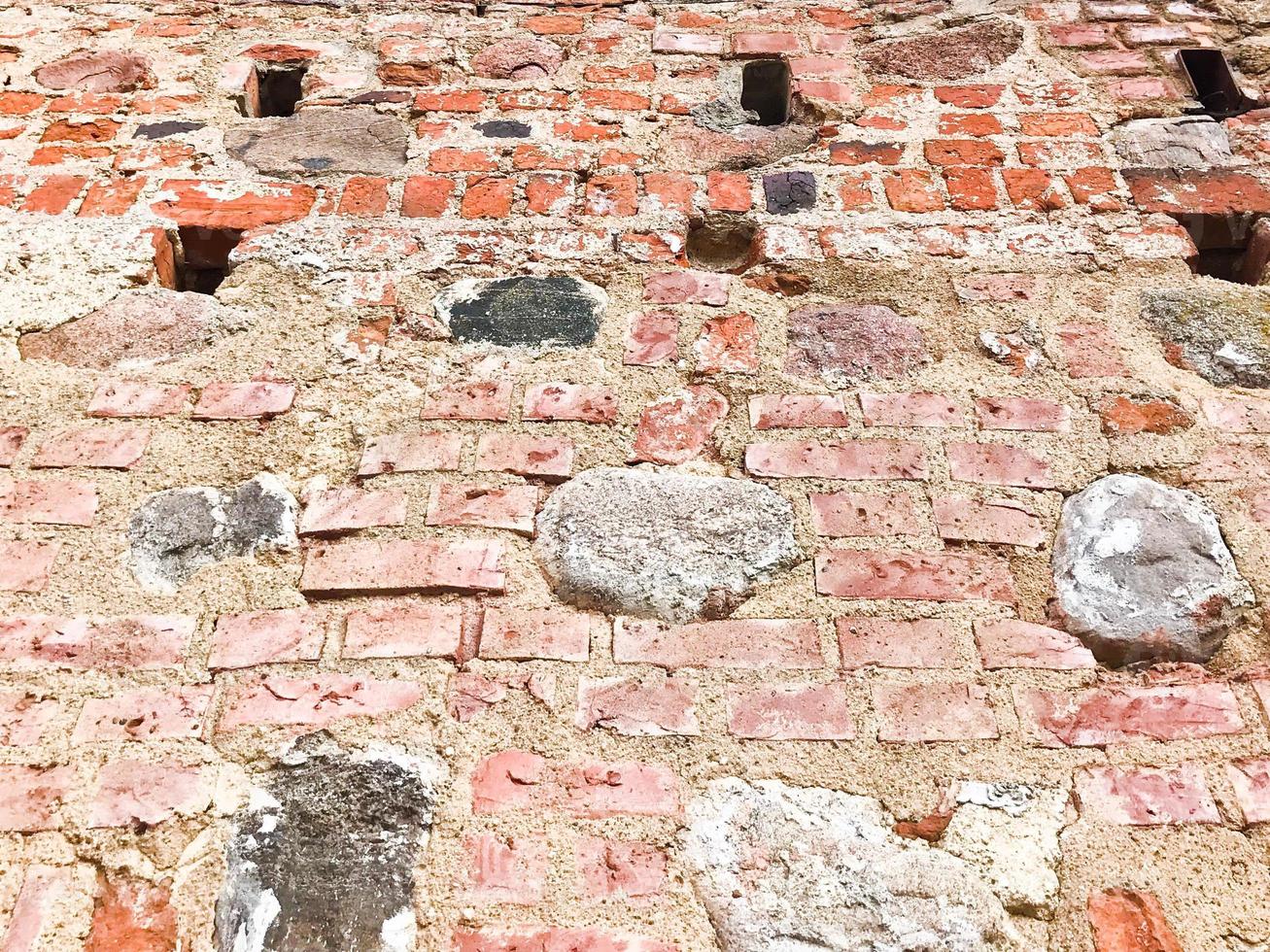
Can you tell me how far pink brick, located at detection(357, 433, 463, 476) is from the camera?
1419mm

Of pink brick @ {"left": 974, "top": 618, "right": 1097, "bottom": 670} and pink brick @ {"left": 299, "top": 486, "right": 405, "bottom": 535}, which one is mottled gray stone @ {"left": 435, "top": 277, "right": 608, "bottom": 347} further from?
pink brick @ {"left": 974, "top": 618, "right": 1097, "bottom": 670}

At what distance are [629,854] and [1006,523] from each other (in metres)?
0.64

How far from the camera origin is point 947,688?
3.96 ft

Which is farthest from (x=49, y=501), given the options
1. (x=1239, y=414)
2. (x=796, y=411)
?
(x=1239, y=414)

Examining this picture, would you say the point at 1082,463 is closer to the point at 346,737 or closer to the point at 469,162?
the point at 346,737

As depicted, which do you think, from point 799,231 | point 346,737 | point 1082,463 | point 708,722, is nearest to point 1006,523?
point 1082,463

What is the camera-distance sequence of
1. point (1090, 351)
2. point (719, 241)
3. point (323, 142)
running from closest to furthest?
point (1090, 351) → point (719, 241) → point (323, 142)

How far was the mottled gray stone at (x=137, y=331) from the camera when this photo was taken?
1556 millimetres

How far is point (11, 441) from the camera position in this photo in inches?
56.7

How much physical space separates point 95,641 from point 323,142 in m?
1.01

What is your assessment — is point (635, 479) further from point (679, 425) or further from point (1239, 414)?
point (1239, 414)

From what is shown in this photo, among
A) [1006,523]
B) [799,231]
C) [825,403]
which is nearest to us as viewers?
[1006,523]

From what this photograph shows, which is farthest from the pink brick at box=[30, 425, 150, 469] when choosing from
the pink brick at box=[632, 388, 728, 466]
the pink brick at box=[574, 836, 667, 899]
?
the pink brick at box=[574, 836, 667, 899]

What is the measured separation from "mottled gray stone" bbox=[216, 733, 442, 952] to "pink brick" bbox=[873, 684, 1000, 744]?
51 cm
